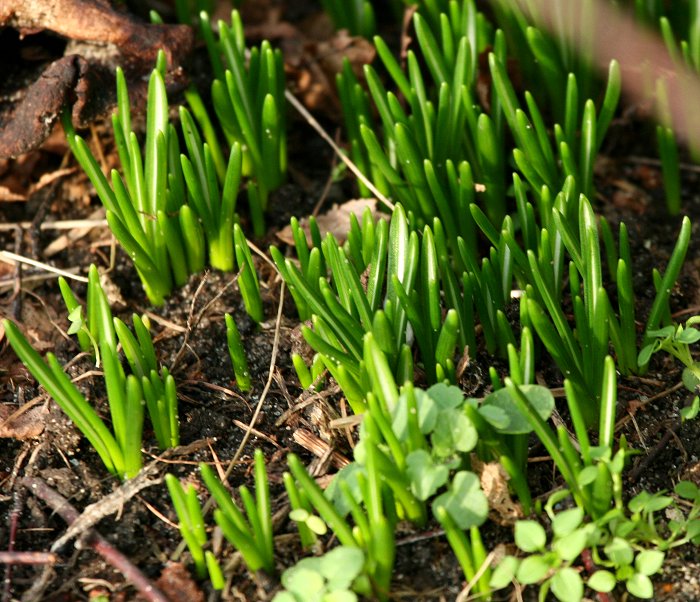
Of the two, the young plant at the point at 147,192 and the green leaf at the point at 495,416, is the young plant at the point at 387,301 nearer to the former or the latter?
the green leaf at the point at 495,416

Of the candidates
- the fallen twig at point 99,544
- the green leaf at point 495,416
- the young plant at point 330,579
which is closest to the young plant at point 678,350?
the green leaf at point 495,416

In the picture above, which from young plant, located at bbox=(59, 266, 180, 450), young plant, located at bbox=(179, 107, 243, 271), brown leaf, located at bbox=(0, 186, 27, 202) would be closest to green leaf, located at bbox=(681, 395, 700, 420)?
young plant, located at bbox=(59, 266, 180, 450)

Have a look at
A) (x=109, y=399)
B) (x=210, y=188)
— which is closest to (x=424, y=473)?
(x=109, y=399)

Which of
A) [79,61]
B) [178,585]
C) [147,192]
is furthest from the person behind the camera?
[79,61]

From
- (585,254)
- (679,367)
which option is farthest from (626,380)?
(585,254)

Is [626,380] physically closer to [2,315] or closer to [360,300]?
[360,300]

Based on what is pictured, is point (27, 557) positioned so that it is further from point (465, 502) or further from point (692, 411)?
point (692, 411)
